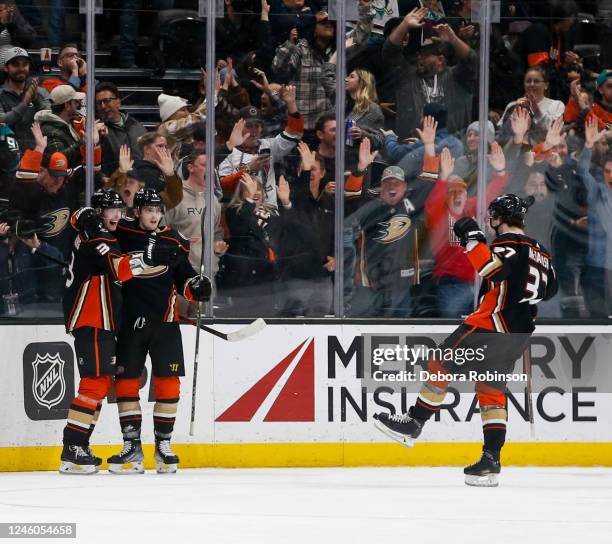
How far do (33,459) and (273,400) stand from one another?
117cm

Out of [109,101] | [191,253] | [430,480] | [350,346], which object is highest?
[109,101]

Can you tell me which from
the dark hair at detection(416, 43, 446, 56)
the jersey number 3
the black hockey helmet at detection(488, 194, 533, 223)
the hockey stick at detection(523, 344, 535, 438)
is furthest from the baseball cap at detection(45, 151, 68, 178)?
the hockey stick at detection(523, 344, 535, 438)

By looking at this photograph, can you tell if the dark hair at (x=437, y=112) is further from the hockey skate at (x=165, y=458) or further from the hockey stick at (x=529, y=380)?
the hockey skate at (x=165, y=458)

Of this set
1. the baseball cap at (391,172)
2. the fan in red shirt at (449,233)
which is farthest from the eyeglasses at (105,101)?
the fan in red shirt at (449,233)

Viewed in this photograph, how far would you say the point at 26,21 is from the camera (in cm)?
660

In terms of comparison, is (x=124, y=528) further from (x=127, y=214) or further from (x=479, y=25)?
(x=479, y=25)

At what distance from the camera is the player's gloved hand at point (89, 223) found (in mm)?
6082

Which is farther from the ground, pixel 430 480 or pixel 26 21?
pixel 26 21

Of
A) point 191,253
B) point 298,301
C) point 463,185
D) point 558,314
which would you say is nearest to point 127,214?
point 191,253

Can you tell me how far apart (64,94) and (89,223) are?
0.88 metres

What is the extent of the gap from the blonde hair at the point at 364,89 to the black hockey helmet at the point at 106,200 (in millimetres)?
1403

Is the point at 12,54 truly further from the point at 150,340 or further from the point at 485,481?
the point at 485,481

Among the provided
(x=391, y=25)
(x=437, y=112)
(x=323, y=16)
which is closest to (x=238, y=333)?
(x=437, y=112)

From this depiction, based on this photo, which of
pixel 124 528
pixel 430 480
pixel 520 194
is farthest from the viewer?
pixel 520 194
